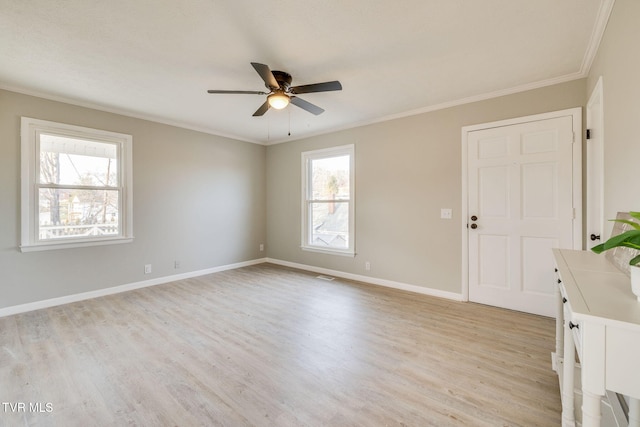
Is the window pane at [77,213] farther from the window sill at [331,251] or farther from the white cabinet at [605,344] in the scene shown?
the white cabinet at [605,344]

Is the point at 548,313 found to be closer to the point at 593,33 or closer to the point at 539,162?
the point at 539,162

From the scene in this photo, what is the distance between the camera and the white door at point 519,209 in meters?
2.93

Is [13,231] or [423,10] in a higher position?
[423,10]

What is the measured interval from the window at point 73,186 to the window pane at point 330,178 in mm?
2944

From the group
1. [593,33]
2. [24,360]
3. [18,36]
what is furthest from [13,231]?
[593,33]

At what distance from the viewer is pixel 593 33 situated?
2.14 metres

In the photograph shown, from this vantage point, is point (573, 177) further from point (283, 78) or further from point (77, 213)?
point (77, 213)

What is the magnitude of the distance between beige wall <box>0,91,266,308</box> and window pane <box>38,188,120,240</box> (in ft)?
0.70

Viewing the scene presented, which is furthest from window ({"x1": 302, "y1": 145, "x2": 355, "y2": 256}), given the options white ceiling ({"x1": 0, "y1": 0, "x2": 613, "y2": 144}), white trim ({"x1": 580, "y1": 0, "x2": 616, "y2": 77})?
white trim ({"x1": 580, "y1": 0, "x2": 616, "y2": 77})

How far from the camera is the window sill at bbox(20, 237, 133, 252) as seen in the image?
10.7ft

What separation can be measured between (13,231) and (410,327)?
179 inches

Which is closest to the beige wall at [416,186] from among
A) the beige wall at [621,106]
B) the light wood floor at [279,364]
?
the light wood floor at [279,364]

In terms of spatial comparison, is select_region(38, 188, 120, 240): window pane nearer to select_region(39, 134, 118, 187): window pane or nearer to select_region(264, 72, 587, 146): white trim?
select_region(39, 134, 118, 187): window pane

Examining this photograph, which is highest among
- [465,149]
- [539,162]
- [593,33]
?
[593,33]
